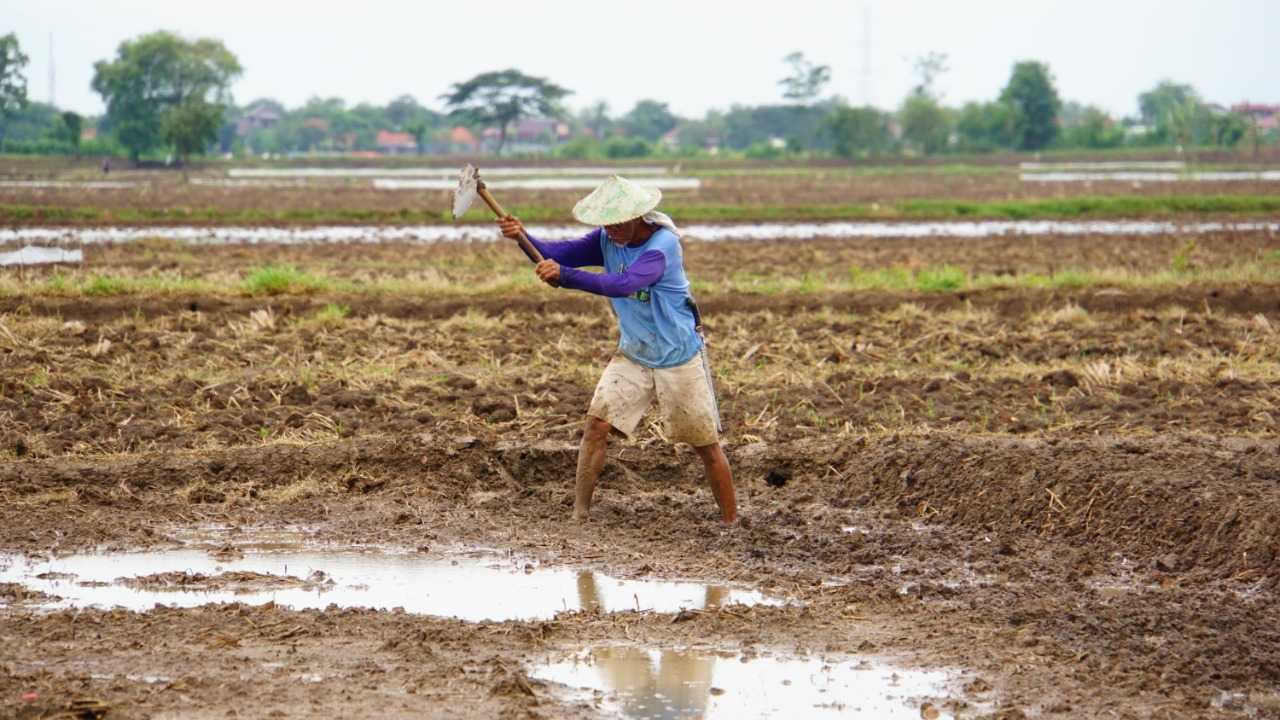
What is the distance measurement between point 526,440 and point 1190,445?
3.59m

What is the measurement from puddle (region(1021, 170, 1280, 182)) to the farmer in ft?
120

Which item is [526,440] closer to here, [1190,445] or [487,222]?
[1190,445]

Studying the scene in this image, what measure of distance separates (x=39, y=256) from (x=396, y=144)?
84510 mm

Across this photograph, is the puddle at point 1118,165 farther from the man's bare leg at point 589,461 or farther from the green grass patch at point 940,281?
the man's bare leg at point 589,461

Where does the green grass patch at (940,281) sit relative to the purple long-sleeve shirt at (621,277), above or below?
below

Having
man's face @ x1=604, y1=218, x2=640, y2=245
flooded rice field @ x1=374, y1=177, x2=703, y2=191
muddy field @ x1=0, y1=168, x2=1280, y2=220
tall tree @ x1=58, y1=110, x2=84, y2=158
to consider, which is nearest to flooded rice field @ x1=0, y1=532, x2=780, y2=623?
man's face @ x1=604, y1=218, x2=640, y2=245

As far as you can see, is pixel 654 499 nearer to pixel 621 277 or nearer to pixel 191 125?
pixel 621 277

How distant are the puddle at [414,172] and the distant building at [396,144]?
3970cm

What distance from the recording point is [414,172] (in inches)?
2251

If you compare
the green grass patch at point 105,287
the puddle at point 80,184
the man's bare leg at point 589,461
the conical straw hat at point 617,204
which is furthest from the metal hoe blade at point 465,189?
the puddle at point 80,184

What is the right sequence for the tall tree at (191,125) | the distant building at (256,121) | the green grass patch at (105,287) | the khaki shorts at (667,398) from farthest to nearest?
the distant building at (256,121) < the tall tree at (191,125) < the green grass patch at (105,287) < the khaki shorts at (667,398)

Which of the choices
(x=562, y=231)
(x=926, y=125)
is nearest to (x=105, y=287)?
(x=562, y=231)

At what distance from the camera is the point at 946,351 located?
1128 centimetres

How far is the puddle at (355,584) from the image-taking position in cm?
572
